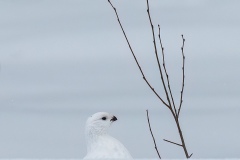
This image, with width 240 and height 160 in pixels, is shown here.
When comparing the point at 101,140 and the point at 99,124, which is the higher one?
the point at 99,124

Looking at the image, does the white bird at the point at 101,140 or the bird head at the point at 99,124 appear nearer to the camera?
the white bird at the point at 101,140

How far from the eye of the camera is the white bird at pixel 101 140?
4805mm

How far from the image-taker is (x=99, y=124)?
221 inches

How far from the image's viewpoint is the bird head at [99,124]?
5.53 m

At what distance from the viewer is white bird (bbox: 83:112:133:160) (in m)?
4.80

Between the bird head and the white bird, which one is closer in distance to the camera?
the white bird

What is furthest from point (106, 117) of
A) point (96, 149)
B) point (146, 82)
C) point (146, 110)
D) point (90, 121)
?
point (146, 82)

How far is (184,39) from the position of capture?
12.9 feet

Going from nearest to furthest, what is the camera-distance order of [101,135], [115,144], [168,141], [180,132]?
1. [180,132]
2. [168,141]
3. [115,144]
4. [101,135]

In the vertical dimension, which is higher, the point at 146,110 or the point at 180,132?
the point at 146,110

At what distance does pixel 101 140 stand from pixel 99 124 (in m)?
0.33

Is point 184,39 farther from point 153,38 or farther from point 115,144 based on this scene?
point 115,144

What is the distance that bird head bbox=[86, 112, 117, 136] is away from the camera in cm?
553

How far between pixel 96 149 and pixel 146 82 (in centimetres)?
162
